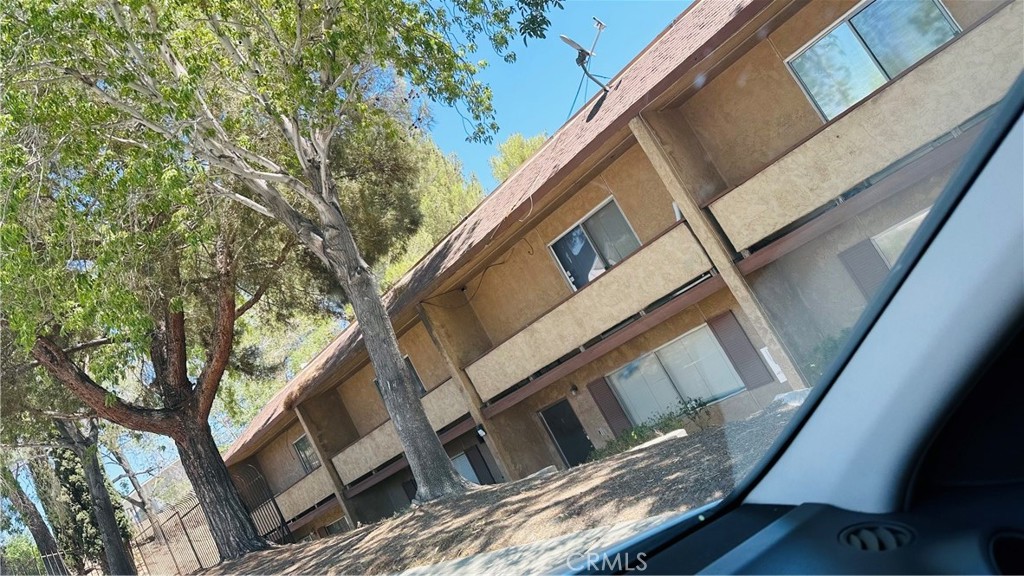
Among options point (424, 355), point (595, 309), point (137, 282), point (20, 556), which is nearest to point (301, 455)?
point (424, 355)

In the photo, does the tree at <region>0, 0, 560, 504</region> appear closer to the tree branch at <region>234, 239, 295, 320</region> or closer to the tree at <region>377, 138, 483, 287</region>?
the tree branch at <region>234, 239, 295, 320</region>

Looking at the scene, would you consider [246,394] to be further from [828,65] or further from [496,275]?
[828,65]

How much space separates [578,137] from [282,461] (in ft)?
59.9

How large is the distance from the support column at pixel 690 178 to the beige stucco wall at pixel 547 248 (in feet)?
3.50

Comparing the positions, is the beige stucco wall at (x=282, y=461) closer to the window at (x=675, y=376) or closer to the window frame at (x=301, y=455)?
the window frame at (x=301, y=455)

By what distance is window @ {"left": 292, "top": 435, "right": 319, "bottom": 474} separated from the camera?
25.0 metres

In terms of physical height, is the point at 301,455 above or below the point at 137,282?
below

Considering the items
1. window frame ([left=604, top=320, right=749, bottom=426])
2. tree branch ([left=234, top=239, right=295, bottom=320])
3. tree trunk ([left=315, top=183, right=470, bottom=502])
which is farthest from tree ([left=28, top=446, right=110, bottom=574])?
window frame ([left=604, top=320, right=749, bottom=426])

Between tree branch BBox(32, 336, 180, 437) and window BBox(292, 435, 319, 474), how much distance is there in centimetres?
973

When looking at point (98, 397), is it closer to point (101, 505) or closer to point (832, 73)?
point (101, 505)

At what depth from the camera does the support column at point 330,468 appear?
73.6ft

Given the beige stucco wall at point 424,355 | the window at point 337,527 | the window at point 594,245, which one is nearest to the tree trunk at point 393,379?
the window at point 594,245

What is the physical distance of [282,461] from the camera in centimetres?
2673

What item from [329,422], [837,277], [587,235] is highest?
[329,422]
